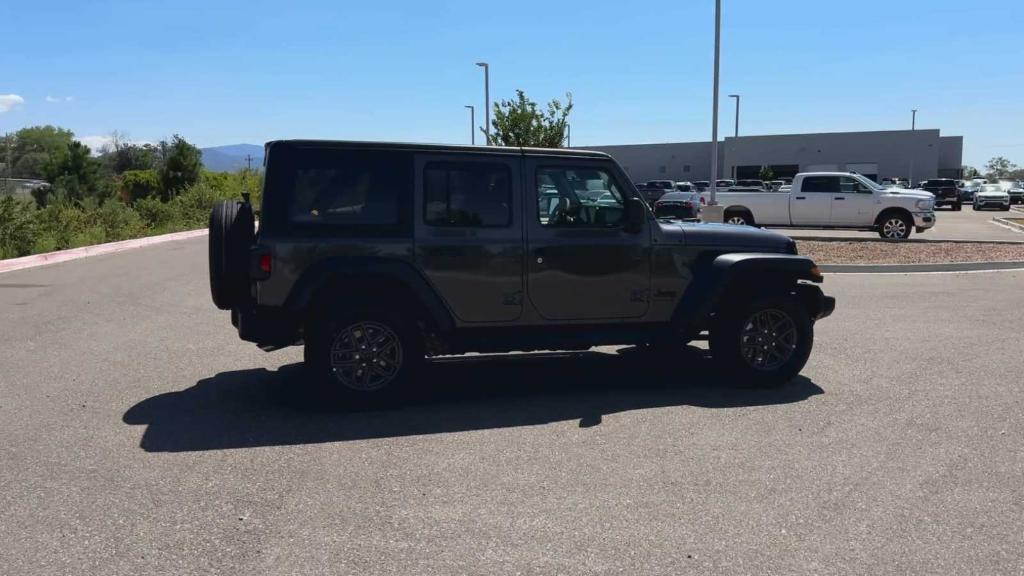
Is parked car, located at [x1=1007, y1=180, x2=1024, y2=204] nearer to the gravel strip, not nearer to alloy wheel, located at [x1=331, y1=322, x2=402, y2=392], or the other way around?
the gravel strip

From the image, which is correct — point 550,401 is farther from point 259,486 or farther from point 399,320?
point 259,486

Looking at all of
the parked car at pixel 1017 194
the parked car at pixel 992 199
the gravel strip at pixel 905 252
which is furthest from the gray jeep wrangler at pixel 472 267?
the parked car at pixel 1017 194

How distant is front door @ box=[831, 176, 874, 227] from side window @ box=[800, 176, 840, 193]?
15 cm

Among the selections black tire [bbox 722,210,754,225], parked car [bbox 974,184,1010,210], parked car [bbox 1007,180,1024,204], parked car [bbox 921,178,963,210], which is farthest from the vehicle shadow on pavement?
parked car [bbox 1007,180,1024,204]

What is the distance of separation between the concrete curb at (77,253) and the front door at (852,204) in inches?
749

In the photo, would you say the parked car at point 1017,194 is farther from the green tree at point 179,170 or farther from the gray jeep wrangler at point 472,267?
the gray jeep wrangler at point 472,267

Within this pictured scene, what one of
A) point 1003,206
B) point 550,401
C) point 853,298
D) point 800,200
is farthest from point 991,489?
point 1003,206

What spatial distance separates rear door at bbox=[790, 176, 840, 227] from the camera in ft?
80.2

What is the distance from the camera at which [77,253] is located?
64.8ft

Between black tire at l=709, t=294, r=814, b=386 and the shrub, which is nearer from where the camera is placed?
black tire at l=709, t=294, r=814, b=386

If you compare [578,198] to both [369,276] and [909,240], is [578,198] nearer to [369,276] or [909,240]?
[369,276]

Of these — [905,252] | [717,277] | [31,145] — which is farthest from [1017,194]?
[31,145]

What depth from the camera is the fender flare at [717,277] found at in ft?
23.2

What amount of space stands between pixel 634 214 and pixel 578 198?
47 cm
